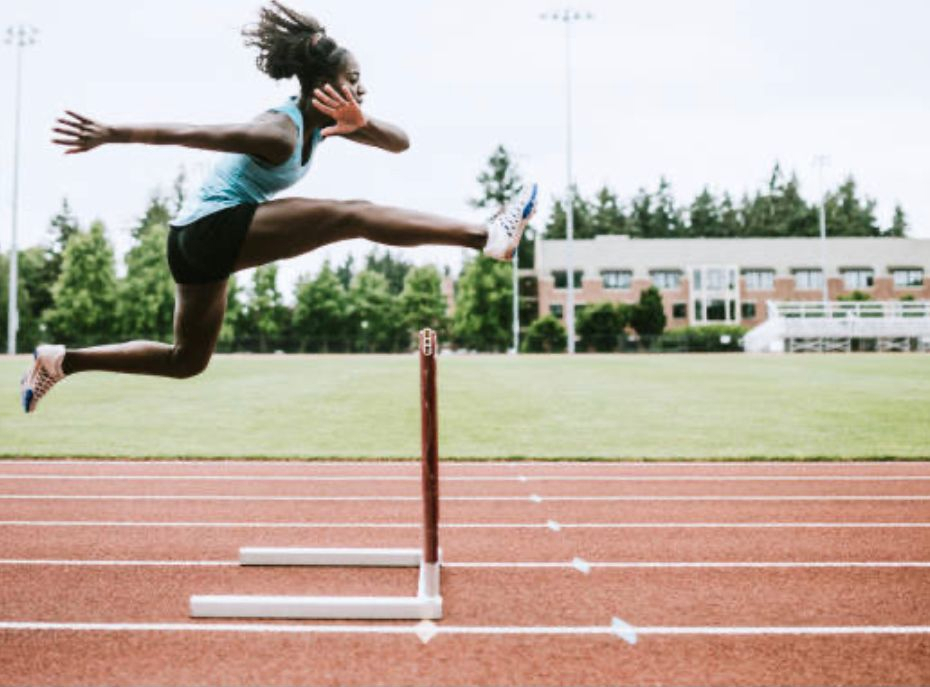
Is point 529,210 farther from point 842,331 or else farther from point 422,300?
point 422,300

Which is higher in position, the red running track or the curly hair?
the curly hair

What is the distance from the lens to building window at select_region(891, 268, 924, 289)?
212ft

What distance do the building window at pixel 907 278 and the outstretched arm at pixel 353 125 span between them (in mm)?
68929

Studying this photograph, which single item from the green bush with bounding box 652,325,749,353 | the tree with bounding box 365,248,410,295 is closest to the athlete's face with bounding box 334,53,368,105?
the green bush with bounding box 652,325,749,353

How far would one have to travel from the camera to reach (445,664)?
138 inches

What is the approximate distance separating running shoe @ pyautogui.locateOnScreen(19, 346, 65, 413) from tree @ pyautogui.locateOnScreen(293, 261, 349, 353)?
178ft

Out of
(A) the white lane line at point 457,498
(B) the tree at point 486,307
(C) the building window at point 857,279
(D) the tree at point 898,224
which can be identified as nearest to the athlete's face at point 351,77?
(A) the white lane line at point 457,498

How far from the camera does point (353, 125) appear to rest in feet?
12.2

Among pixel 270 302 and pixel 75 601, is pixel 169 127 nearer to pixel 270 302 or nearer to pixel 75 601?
pixel 75 601

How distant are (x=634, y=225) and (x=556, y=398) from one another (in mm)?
75412

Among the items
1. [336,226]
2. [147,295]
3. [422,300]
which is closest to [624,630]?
[336,226]

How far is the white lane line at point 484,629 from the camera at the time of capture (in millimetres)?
3898

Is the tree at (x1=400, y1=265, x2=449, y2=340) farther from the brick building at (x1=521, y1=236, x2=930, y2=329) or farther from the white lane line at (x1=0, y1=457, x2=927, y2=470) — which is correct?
the white lane line at (x1=0, y1=457, x2=927, y2=470)

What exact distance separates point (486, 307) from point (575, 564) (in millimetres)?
52650
